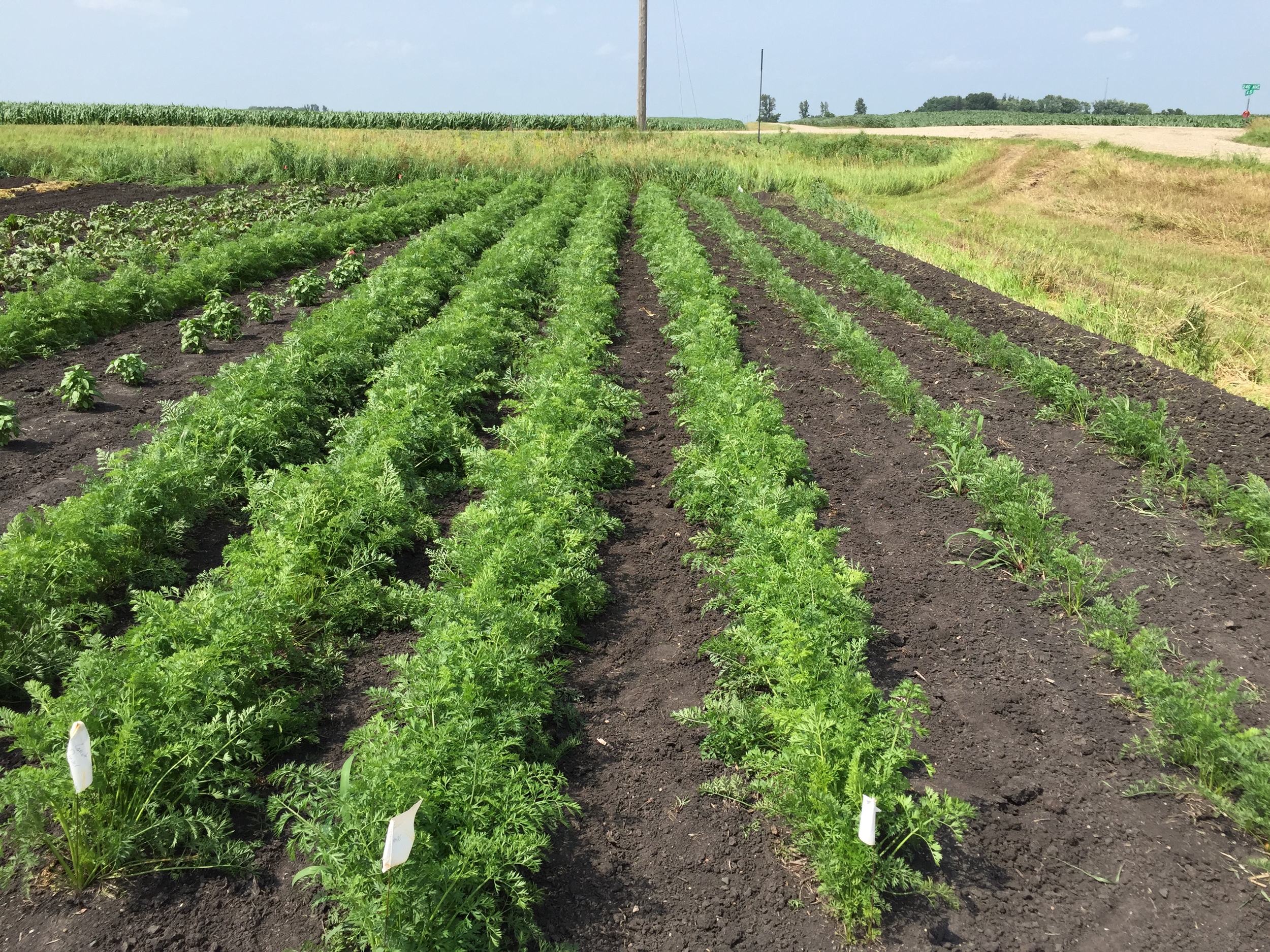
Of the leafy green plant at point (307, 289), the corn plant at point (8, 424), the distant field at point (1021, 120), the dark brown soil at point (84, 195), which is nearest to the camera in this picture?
the corn plant at point (8, 424)

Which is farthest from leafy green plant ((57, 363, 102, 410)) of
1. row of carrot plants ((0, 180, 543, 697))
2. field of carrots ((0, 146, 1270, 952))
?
row of carrot plants ((0, 180, 543, 697))

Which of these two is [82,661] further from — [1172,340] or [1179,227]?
[1179,227]

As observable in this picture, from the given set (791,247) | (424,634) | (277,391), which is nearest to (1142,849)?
(424,634)

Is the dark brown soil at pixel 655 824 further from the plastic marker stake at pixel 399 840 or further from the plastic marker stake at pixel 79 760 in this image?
the plastic marker stake at pixel 79 760

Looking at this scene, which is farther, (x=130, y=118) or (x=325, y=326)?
(x=130, y=118)

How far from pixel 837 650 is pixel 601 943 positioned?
195 centimetres

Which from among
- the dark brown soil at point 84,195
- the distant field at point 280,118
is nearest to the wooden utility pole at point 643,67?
the distant field at point 280,118

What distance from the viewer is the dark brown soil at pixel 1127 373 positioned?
315 inches

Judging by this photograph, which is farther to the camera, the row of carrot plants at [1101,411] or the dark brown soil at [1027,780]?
the row of carrot plants at [1101,411]

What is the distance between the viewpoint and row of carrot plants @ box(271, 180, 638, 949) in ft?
10.4

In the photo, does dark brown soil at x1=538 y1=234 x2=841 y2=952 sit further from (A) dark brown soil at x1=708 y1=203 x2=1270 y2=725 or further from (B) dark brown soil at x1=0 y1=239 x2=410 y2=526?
(B) dark brown soil at x1=0 y1=239 x2=410 y2=526

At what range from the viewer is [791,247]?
18.1 m

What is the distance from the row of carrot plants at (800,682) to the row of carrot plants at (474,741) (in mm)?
947

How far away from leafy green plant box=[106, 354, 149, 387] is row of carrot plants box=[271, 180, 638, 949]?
5.25m
